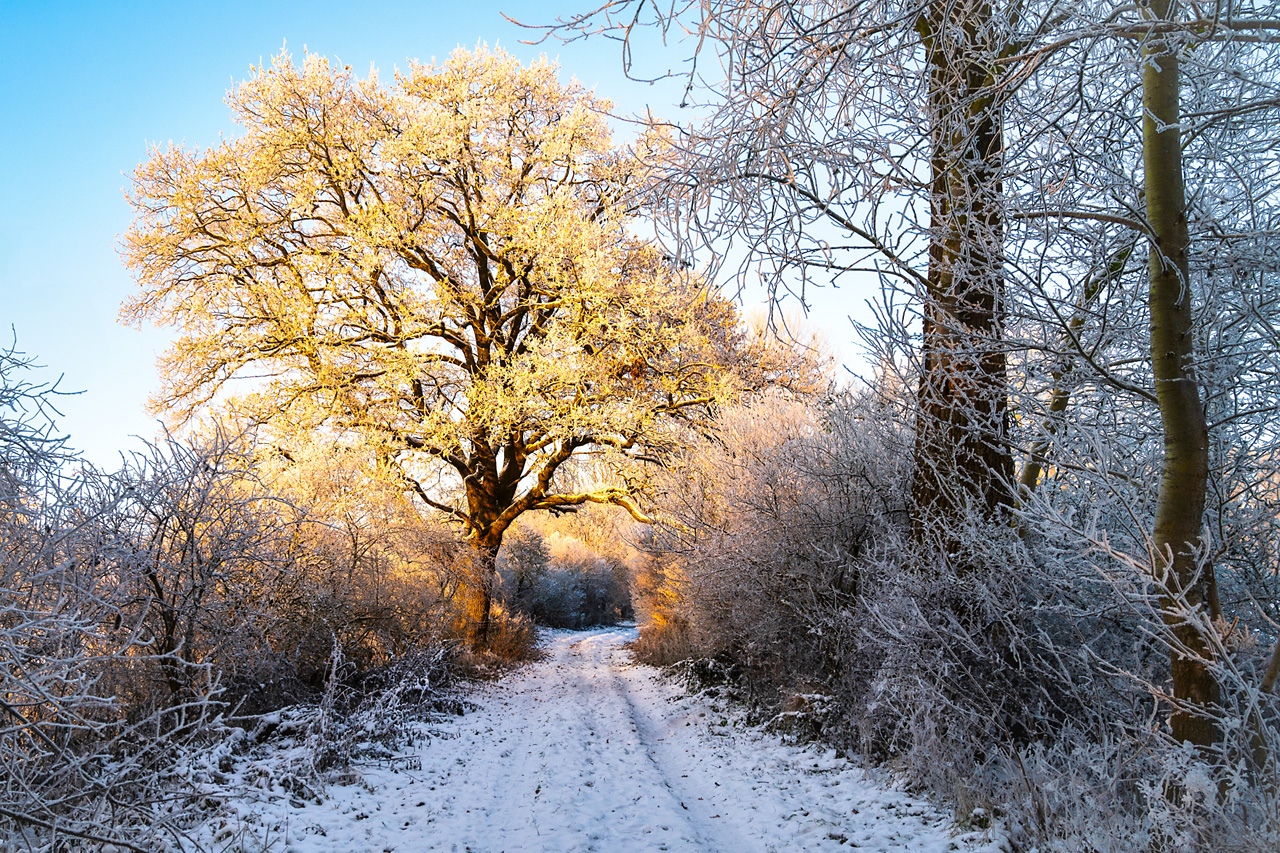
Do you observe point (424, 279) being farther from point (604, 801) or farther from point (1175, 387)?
point (1175, 387)

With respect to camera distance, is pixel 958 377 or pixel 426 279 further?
pixel 426 279

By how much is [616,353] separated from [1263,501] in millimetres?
11128

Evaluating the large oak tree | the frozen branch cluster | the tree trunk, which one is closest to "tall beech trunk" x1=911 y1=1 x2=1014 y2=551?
the frozen branch cluster

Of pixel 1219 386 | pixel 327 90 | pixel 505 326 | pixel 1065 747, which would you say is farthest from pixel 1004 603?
pixel 327 90

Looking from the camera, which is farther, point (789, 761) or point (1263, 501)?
point (789, 761)

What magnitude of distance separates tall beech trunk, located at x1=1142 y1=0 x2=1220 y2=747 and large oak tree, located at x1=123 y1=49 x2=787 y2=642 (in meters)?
9.12

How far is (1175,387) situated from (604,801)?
530 cm

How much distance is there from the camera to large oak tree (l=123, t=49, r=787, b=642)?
41.3 feet

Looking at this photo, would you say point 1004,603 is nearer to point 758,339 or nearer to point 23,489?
point 23,489

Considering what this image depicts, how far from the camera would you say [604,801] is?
5992mm

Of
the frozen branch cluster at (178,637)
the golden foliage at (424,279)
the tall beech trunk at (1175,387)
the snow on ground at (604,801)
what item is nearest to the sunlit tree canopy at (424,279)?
the golden foliage at (424,279)

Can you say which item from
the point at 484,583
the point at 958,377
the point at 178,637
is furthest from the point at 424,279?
the point at 958,377

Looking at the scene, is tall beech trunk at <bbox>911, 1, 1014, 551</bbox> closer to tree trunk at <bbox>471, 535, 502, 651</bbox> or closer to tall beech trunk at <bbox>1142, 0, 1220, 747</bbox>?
tall beech trunk at <bbox>1142, 0, 1220, 747</bbox>

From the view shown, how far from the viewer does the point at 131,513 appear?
5129 mm
